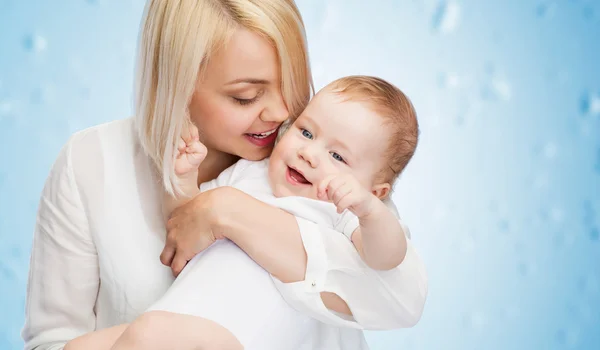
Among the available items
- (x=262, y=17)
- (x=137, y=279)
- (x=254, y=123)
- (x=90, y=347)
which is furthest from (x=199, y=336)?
(x=262, y=17)

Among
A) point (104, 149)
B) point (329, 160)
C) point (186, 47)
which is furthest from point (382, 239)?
point (104, 149)

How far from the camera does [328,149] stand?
1656 mm

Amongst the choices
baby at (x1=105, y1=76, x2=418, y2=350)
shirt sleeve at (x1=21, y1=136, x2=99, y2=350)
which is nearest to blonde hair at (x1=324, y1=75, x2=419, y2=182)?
baby at (x1=105, y1=76, x2=418, y2=350)

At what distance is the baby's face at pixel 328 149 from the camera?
1.63m

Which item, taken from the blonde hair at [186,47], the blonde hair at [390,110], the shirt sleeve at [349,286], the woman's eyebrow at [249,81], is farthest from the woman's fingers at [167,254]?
the blonde hair at [390,110]

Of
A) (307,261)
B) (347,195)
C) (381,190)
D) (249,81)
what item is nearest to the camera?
(347,195)

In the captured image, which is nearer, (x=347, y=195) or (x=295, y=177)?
(x=347, y=195)

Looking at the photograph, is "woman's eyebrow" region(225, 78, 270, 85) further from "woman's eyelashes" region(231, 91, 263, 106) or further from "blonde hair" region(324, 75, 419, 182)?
"blonde hair" region(324, 75, 419, 182)

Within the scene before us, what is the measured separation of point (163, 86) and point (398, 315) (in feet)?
2.03

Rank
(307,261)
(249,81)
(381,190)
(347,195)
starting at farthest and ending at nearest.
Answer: (381,190) → (249,81) → (307,261) → (347,195)

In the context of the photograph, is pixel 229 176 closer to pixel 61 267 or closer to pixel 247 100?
pixel 247 100

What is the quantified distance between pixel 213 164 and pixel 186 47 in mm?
314

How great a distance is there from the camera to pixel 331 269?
1503mm

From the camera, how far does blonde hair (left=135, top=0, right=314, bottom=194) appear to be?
1.58 meters
